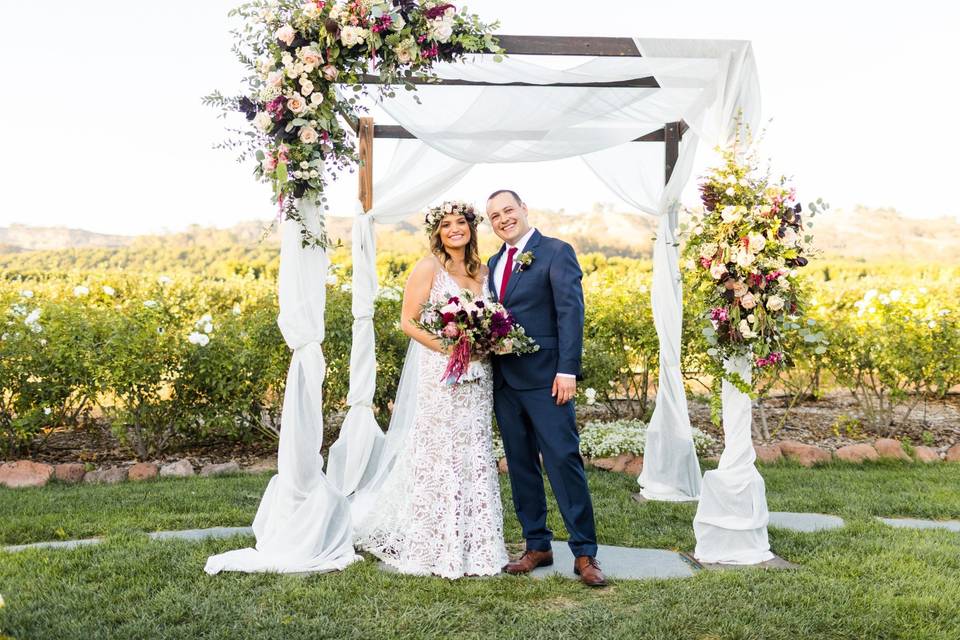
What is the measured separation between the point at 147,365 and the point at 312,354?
3.08 m

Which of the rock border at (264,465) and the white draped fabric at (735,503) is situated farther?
the rock border at (264,465)

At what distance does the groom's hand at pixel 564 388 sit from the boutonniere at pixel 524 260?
58 centimetres

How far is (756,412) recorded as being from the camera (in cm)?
860

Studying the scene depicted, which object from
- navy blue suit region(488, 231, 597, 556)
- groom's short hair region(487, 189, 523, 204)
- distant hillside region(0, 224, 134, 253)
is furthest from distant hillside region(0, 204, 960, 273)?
navy blue suit region(488, 231, 597, 556)

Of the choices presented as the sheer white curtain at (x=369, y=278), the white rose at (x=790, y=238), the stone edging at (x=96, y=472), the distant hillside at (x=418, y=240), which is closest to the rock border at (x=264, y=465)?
the stone edging at (x=96, y=472)

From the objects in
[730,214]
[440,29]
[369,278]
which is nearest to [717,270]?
[730,214]

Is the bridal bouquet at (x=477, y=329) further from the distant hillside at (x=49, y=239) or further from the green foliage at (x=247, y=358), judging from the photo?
the distant hillside at (x=49, y=239)

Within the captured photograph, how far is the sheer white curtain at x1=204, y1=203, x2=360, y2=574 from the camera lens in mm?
4047

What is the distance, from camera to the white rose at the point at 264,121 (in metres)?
4.04

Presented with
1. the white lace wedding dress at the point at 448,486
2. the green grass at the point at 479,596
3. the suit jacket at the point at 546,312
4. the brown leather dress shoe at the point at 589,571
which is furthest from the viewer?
the white lace wedding dress at the point at 448,486

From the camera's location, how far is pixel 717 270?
4078mm

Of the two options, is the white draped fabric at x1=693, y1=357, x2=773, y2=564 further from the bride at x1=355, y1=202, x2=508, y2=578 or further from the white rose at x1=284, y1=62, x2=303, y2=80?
Result: the white rose at x1=284, y1=62, x2=303, y2=80

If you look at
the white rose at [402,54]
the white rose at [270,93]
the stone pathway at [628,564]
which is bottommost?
the stone pathway at [628,564]

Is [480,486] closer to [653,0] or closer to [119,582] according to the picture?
[119,582]
